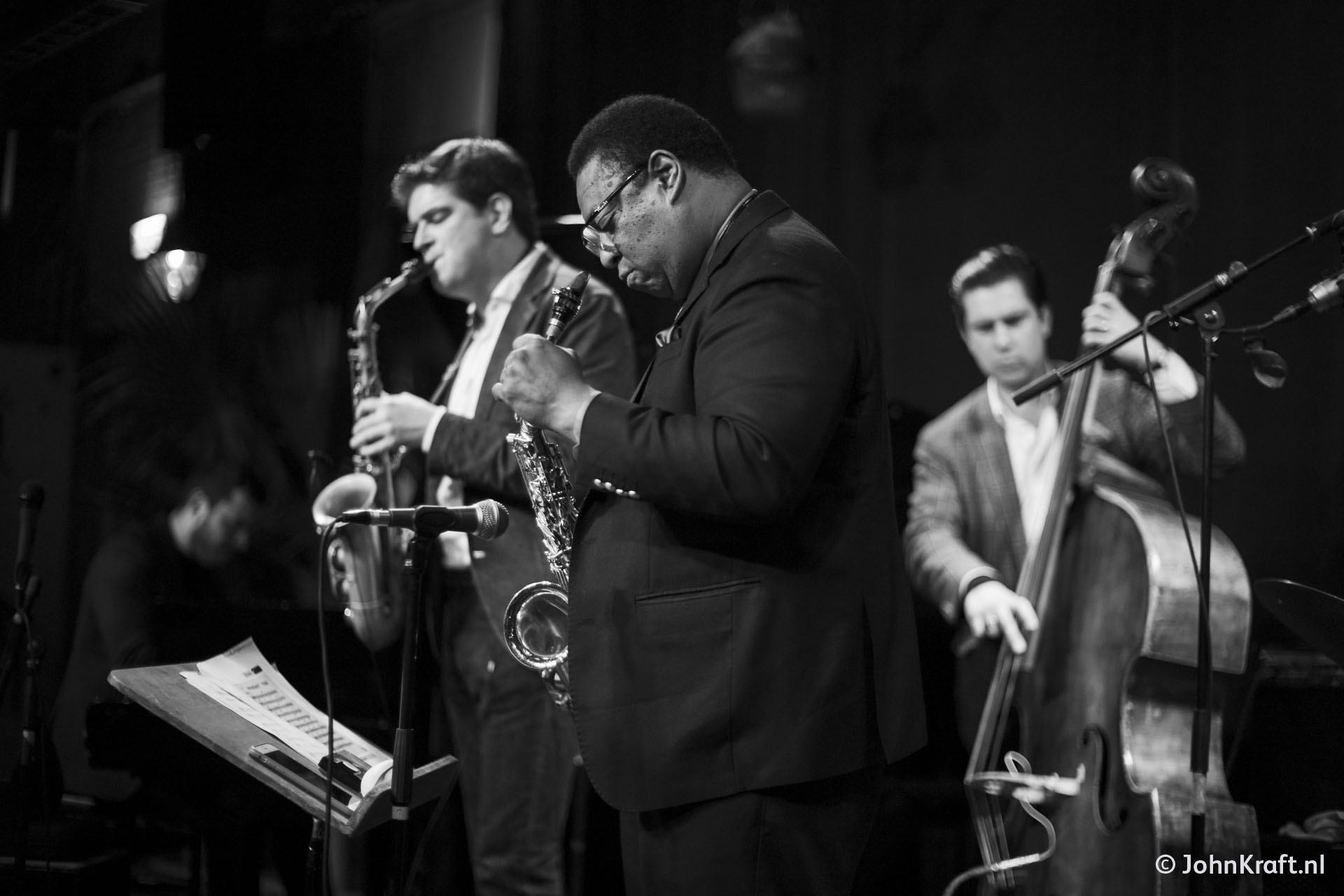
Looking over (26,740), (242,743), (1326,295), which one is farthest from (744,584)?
(26,740)

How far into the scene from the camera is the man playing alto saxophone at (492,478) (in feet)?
9.22

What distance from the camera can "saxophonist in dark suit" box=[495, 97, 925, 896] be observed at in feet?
5.38

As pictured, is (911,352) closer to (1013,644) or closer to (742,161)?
(742,161)

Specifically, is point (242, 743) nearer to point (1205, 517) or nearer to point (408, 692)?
point (408, 692)

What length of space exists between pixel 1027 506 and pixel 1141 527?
0.52 metres

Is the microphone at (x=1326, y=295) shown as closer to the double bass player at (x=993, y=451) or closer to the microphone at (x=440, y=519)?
the double bass player at (x=993, y=451)

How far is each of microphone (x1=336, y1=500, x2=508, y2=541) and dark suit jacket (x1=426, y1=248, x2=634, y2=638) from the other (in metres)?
0.63

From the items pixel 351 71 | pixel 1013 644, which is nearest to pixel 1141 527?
pixel 1013 644

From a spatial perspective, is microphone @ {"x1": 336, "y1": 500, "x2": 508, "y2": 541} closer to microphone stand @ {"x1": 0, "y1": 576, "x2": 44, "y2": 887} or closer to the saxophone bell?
the saxophone bell

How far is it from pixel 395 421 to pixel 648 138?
126 cm

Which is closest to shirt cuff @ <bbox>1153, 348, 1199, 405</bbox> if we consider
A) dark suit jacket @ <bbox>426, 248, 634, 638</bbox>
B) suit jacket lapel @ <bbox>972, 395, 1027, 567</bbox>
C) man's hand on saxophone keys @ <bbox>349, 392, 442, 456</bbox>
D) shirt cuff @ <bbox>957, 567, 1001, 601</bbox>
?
suit jacket lapel @ <bbox>972, 395, 1027, 567</bbox>

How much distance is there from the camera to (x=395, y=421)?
2.93 metres

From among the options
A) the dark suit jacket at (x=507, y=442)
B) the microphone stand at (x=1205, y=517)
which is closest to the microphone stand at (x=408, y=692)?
the dark suit jacket at (x=507, y=442)

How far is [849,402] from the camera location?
1783 millimetres
